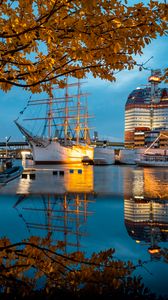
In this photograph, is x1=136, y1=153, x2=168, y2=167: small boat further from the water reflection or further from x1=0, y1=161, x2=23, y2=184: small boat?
the water reflection

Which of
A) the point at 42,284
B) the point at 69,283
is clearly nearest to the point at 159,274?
the point at 69,283

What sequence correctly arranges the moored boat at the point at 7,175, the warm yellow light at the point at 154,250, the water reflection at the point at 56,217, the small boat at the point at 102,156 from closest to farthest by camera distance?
the warm yellow light at the point at 154,250 < the water reflection at the point at 56,217 < the moored boat at the point at 7,175 < the small boat at the point at 102,156

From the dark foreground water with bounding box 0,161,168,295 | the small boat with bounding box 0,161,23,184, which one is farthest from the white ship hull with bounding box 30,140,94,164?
the dark foreground water with bounding box 0,161,168,295

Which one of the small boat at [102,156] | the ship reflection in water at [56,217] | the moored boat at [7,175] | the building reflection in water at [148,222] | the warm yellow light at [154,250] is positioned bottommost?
the warm yellow light at [154,250]

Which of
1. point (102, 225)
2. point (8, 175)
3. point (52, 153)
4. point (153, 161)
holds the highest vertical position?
point (52, 153)

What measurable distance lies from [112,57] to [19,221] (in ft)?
18.2

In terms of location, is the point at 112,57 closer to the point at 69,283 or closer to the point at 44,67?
the point at 44,67

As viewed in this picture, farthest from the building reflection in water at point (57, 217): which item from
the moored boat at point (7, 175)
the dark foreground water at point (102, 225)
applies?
the moored boat at point (7, 175)

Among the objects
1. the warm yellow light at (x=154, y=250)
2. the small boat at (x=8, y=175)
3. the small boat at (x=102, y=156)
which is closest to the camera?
the warm yellow light at (x=154, y=250)

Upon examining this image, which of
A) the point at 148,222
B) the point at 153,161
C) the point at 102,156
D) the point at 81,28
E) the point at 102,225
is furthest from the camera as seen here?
the point at 102,156

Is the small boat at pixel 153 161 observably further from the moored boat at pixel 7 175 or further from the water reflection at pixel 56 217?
the water reflection at pixel 56 217

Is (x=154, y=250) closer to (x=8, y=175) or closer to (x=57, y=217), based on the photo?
(x=57, y=217)

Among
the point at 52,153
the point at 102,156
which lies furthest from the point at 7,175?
the point at 102,156

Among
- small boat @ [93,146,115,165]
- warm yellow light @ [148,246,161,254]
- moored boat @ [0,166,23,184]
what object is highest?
small boat @ [93,146,115,165]
